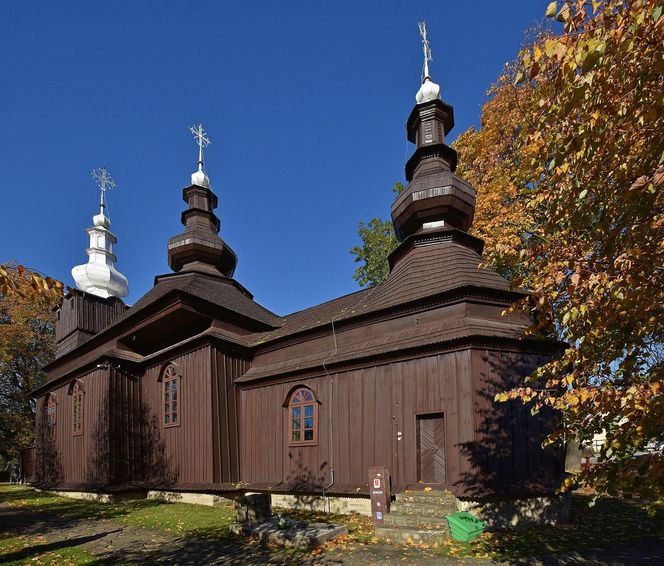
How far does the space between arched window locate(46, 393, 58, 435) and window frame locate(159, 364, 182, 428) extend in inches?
317

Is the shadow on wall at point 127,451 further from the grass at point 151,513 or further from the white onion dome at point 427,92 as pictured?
the white onion dome at point 427,92

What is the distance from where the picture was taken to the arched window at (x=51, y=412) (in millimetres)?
21658

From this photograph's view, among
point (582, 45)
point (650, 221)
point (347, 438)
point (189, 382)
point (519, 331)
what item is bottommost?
point (347, 438)

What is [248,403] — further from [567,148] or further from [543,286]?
[567,148]

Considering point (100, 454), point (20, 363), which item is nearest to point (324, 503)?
point (100, 454)

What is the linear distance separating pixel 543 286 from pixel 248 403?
12.5 metres

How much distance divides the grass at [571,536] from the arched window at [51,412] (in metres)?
19.6

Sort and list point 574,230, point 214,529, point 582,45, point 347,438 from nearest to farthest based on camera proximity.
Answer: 1. point 582,45
2. point 574,230
3. point 214,529
4. point 347,438

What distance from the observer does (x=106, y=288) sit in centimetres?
2664

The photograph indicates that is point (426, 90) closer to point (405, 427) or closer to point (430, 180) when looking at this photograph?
point (430, 180)

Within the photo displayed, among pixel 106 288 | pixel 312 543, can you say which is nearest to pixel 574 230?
pixel 312 543

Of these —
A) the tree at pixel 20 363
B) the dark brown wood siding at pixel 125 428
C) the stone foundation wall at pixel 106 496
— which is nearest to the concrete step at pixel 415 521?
the stone foundation wall at pixel 106 496

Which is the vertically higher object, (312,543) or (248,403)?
(248,403)

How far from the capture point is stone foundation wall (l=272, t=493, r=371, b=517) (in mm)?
11885
